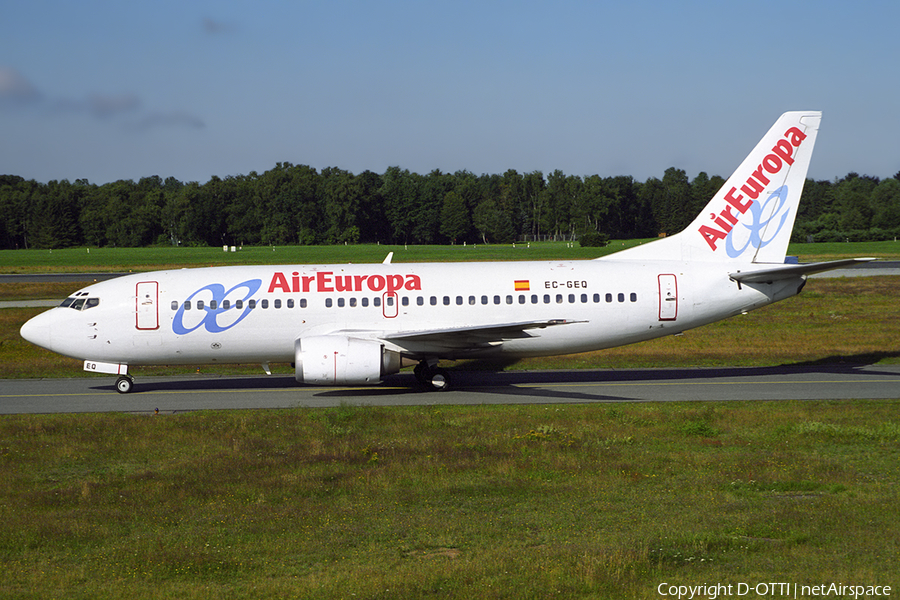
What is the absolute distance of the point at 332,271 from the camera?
26.6 m

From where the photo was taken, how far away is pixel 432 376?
26641 millimetres

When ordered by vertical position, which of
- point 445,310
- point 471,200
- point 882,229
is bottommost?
point 445,310

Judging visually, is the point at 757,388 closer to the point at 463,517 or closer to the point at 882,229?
the point at 463,517

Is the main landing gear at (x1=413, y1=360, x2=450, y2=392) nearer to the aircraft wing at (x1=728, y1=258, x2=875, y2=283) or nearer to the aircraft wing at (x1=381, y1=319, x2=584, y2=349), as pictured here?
the aircraft wing at (x1=381, y1=319, x2=584, y2=349)

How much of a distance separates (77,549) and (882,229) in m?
145

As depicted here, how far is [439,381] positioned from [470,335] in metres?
2.55

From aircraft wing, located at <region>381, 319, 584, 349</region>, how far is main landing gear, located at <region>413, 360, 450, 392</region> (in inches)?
57.4

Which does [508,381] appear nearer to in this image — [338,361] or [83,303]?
[338,361]

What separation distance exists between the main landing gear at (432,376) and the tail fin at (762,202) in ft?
29.5

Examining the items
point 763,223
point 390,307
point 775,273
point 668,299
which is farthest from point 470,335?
point 763,223

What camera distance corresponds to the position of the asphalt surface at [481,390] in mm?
24281

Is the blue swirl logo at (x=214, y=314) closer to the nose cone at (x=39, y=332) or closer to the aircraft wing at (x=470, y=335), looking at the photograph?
the nose cone at (x=39, y=332)

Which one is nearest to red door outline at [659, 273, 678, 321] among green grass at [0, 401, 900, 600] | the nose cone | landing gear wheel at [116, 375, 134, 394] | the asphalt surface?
the asphalt surface

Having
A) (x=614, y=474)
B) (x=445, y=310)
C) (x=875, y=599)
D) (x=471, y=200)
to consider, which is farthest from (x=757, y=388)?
(x=471, y=200)
